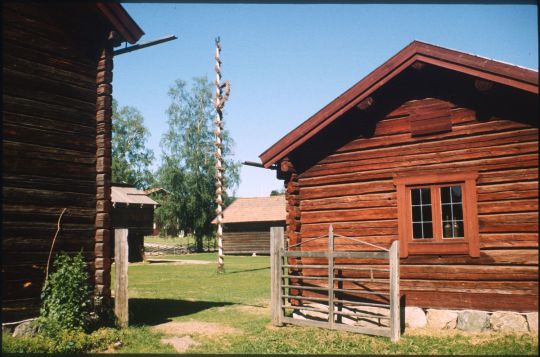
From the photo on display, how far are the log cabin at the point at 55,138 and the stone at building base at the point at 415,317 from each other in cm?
649

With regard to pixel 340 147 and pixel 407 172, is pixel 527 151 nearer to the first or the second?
pixel 407 172

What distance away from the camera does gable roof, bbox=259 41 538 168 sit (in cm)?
821

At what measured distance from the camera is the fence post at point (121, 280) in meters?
9.48

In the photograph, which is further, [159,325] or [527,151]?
[159,325]

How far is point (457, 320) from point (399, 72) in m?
5.36

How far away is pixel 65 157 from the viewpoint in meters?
9.14

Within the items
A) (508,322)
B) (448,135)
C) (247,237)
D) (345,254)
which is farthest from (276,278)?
(247,237)

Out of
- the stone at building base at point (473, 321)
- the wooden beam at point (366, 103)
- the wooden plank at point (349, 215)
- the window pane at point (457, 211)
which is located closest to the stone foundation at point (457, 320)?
the stone at building base at point (473, 321)

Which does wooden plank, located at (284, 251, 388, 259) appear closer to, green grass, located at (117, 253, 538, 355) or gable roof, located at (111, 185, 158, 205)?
green grass, located at (117, 253, 538, 355)

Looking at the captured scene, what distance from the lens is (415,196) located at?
968 cm

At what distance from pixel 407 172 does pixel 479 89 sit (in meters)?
2.21

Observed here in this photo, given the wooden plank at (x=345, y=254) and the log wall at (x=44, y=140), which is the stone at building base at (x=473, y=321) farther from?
the log wall at (x=44, y=140)

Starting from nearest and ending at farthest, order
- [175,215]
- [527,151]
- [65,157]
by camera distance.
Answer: [527,151] → [65,157] → [175,215]

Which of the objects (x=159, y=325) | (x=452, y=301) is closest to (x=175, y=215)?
(x=159, y=325)
